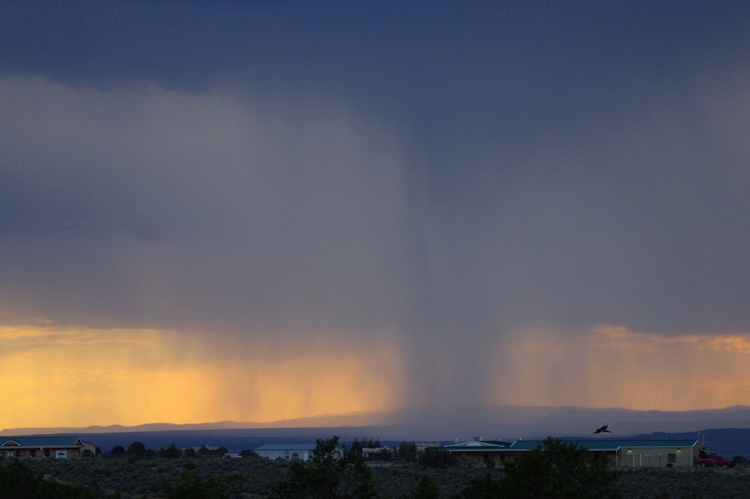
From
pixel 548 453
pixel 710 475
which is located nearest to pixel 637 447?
pixel 710 475

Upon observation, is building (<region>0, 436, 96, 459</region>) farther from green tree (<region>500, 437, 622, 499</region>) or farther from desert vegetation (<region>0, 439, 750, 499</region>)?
green tree (<region>500, 437, 622, 499</region>)

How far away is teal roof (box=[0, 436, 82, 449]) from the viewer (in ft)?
389

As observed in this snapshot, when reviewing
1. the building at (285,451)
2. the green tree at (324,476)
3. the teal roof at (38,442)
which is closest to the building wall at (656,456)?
the building at (285,451)

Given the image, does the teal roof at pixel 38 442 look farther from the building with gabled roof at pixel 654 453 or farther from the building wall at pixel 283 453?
the building with gabled roof at pixel 654 453

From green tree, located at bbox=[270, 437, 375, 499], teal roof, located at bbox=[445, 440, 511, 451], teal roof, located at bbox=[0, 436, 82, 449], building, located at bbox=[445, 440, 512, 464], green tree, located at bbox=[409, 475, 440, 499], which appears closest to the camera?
green tree, located at bbox=[270, 437, 375, 499]

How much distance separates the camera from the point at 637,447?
322 ft

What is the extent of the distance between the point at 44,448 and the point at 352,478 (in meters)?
95.9

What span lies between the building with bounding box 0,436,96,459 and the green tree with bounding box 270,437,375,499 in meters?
88.8

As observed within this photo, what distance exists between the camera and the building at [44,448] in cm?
11591

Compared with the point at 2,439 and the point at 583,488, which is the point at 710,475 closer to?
the point at 583,488

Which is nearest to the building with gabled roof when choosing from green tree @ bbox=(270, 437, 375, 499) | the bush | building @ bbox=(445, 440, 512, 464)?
the bush

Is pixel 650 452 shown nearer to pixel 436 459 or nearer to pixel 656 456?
pixel 656 456

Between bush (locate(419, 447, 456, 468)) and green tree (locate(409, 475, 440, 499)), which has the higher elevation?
green tree (locate(409, 475, 440, 499))

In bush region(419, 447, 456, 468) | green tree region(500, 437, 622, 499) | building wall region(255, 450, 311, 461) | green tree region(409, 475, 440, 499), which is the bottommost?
building wall region(255, 450, 311, 461)
